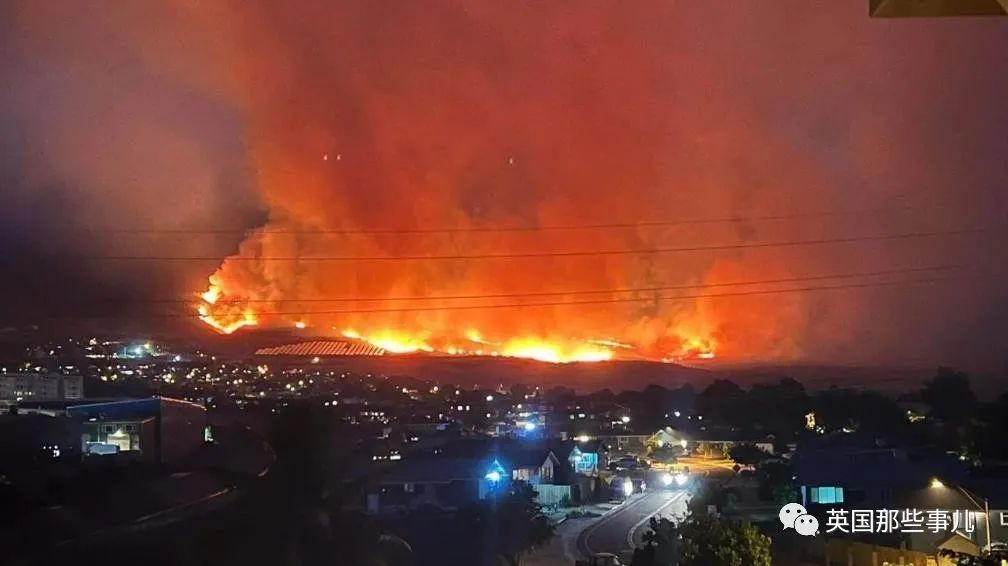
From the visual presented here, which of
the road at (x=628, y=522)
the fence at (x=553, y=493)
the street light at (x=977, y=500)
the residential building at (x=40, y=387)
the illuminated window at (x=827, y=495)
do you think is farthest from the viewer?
the fence at (x=553, y=493)

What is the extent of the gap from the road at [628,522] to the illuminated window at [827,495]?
7.12 feet

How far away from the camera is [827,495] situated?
15641mm

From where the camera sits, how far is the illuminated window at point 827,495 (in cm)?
1546

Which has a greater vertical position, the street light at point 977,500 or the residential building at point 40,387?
the residential building at point 40,387

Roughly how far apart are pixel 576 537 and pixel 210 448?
19.6 feet

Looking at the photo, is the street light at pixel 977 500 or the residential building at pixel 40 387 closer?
the street light at pixel 977 500

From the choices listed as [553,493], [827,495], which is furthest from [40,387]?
[827,495]

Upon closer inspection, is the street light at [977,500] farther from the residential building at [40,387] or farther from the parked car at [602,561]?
the residential building at [40,387]

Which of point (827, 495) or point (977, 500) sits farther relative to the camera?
point (827, 495)

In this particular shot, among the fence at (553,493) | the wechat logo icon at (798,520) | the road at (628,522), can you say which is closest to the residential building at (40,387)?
the fence at (553,493)

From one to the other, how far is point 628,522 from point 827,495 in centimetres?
329

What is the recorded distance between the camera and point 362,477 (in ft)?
48.1

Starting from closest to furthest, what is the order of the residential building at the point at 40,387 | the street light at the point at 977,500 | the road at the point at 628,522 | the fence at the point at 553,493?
the street light at the point at 977,500 → the road at the point at 628,522 → the residential building at the point at 40,387 → the fence at the point at 553,493

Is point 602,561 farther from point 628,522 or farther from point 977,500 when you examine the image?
point 977,500
